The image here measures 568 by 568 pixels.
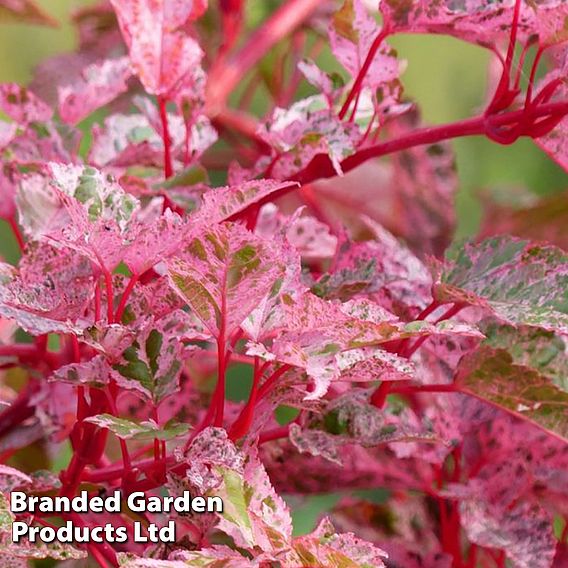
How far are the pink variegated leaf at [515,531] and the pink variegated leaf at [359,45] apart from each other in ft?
0.62

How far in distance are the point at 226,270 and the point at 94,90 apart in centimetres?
19

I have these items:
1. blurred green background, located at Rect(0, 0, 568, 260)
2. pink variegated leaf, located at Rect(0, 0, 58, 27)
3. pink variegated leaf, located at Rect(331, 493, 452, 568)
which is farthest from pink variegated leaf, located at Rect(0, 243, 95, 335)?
blurred green background, located at Rect(0, 0, 568, 260)

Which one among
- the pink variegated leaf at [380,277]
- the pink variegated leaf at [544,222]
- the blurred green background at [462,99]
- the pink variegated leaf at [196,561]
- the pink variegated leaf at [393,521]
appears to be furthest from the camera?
the blurred green background at [462,99]

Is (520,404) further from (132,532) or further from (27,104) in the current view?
(27,104)

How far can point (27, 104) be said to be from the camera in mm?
396

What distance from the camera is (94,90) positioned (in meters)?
0.40

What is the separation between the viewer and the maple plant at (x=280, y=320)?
251 millimetres

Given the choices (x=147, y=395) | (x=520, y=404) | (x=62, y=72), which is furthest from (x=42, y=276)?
(x=62, y=72)

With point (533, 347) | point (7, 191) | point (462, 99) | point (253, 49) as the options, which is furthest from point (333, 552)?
point (462, 99)

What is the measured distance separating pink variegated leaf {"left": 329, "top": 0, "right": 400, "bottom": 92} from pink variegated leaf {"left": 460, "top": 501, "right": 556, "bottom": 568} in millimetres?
189

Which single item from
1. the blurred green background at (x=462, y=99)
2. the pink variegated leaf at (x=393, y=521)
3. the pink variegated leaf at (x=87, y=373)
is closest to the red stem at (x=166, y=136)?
the pink variegated leaf at (x=87, y=373)

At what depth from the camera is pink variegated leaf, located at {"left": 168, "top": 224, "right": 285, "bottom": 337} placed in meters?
0.24

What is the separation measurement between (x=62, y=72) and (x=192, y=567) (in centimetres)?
59

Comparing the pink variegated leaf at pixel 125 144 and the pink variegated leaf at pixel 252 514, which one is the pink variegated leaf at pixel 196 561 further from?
the pink variegated leaf at pixel 125 144
